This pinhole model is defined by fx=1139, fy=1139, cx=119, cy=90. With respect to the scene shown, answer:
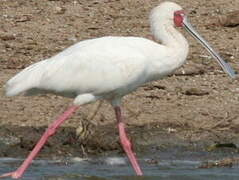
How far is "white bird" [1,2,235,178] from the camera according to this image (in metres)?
11.9

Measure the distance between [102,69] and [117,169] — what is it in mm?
1462

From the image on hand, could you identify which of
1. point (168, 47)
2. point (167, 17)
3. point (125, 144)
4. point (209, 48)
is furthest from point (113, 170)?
point (167, 17)

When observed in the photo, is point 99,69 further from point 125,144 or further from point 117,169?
point 117,169

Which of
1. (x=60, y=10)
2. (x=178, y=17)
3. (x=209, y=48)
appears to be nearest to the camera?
(x=178, y=17)

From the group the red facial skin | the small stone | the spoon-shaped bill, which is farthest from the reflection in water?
the small stone

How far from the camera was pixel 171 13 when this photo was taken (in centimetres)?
1227

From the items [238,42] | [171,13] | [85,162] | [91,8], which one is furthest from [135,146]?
[91,8]

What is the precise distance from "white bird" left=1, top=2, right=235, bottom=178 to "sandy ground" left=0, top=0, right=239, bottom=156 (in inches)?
50.9

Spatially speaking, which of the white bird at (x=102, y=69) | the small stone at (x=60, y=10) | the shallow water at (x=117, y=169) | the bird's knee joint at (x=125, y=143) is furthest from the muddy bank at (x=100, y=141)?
the small stone at (x=60, y=10)

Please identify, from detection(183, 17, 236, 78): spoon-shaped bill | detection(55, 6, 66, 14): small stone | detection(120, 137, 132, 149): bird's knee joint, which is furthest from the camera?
detection(55, 6, 66, 14): small stone

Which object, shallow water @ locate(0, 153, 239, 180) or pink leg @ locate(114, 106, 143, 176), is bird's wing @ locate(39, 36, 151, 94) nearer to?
pink leg @ locate(114, 106, 143, 176)

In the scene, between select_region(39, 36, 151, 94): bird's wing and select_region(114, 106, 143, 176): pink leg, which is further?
select_region(114, 106, 143, 176): pink leg

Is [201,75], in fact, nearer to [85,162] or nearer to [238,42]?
[238,42]

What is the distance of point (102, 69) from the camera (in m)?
11.9
